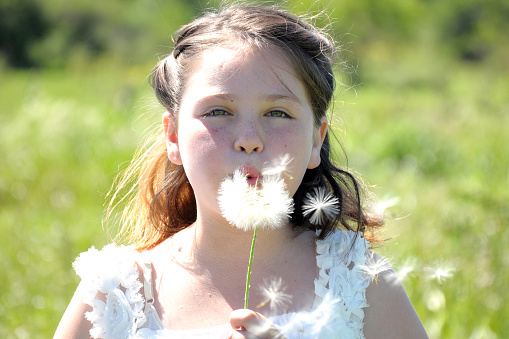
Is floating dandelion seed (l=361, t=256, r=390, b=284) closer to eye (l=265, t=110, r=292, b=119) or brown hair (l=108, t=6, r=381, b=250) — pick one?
brown hair (l=108, t=6, r=381, b=250)

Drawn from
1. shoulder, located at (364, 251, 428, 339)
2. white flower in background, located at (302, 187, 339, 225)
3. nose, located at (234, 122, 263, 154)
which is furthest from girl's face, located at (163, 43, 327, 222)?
shoulder, located at (364, 251, 428, 339)

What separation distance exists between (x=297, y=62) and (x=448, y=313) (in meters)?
2.00

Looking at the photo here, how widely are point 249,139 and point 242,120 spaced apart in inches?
3.3

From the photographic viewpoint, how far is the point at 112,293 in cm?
181

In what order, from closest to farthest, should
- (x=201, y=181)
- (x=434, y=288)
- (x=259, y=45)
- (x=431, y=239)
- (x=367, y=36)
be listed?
(x=201, y=181) < (x=259, y=45) < (x=434, y=288) < (x=431, y=239) < (x=367, y=36)

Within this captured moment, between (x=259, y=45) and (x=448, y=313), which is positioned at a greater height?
(x=259, y=45)

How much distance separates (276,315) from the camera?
1729 mm

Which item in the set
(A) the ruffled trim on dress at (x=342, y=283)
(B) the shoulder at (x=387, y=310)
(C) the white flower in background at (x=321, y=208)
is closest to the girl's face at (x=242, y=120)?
(C) the white flower in background at (x=321, y=208)

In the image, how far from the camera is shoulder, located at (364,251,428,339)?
172 centimetres

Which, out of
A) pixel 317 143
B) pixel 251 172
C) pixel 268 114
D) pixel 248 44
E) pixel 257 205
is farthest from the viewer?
pixel 317 143

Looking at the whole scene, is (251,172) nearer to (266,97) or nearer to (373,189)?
(266,97)

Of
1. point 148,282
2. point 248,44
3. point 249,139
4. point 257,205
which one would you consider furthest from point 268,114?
point 148,282

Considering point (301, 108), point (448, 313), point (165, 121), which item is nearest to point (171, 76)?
point (165, 121)

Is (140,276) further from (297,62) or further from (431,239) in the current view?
(431,239)
